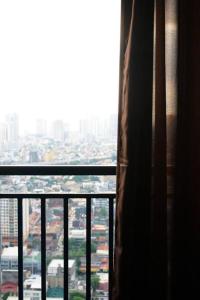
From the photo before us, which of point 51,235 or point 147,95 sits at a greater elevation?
point 147,95

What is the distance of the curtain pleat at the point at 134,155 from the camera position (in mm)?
1849

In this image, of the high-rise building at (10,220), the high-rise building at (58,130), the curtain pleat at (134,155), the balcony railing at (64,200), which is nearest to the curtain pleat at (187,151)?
the curtain pleat at (134,155)

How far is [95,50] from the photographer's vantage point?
2.08 m

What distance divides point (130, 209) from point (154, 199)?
0.13 metres

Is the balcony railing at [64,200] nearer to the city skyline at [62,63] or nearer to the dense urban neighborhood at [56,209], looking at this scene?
the dense urban neighborhood at [56,209]

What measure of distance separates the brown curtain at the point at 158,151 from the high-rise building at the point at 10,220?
557 mm

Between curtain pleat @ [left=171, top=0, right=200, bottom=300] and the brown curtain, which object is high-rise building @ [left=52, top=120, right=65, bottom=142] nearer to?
the brown curtain

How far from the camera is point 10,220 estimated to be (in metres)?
2.14

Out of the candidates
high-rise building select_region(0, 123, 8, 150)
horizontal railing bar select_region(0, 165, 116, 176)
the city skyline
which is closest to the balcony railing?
horizontal railing bar select_region(0, 165, 116, 176)

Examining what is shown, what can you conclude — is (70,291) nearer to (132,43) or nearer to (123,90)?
(123,90)

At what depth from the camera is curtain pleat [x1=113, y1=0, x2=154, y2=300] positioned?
1.85m

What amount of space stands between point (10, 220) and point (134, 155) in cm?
82

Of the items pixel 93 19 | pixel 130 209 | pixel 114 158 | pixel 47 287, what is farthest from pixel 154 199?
pixel 93 19

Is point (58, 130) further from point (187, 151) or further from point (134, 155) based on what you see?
point (187, 151)
